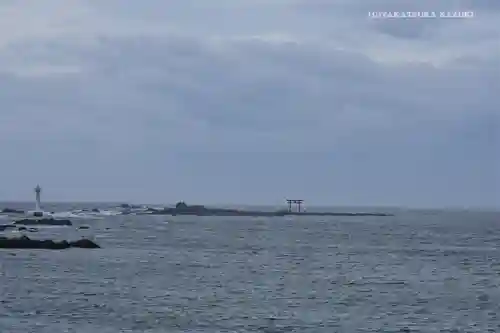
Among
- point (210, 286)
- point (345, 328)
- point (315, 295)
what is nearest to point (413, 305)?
point (315, 295)

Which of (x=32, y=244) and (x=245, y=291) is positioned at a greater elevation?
(x=32, y=244)

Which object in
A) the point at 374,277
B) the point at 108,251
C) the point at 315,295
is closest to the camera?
the point at 315,295

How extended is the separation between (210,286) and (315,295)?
7.31 m

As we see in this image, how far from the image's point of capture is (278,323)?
37938mm

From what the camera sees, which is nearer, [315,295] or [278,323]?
[278,323]

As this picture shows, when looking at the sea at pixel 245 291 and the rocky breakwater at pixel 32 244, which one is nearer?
the sea at pixel 245 291

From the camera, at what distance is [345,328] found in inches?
1453

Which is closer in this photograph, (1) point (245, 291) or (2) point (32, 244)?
(1) point (245, 291)

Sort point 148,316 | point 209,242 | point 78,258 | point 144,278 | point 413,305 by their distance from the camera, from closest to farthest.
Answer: point 148,316 → point 413,305 → point 144,278 → point 78,258 → point 209,242

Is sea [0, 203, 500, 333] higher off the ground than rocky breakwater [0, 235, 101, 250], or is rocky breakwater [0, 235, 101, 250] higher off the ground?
rocky breakwater [0, 235, 101, 250]

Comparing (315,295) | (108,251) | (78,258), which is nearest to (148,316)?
(315,295)

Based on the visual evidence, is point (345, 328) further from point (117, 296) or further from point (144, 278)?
point (144, 278)

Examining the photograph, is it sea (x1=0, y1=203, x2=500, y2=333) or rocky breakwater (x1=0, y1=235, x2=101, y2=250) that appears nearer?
sea (x1=0, y1=203, x2=500, y2=333)

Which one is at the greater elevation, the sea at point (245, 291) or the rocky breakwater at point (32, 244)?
the rocky breakwater at point (32, 244)
